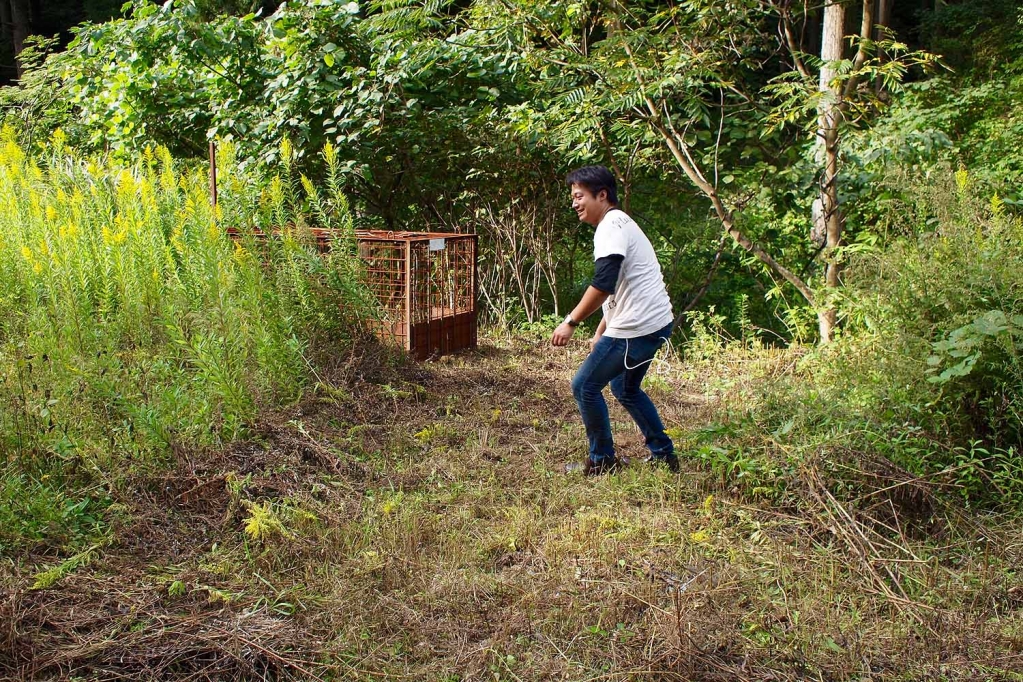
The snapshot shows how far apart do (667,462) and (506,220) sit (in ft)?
14.9

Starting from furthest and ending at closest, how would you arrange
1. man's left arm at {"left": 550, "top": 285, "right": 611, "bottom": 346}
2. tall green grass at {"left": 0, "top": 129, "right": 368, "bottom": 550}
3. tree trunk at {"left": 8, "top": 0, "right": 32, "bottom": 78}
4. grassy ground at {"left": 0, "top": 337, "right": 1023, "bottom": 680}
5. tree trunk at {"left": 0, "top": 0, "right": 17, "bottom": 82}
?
1. tree trunk at {"left": 0, "top": 0, "right": 17, "bottom": 82}
2. tree trunk at {"left": 8, "top": 0, "right": 32, "bottom": 78}
3. man's left arm at {"left": 550, "top": 285, "right": 611, "bottom": 346}
4. tall green grass at {"left": 0, "top": 129, "right": 368, "bottom": 550}
5. grassy ground at {"left": 0, "top": 337, "right": 1023, "bottom": 680}

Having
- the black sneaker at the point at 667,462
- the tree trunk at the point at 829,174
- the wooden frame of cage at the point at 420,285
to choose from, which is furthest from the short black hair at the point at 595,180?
the tree trunk at the point at 829,174

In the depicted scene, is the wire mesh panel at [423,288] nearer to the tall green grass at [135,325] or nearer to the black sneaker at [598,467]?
the tall green grass at [135,325]

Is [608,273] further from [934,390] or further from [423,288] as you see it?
[423,288]

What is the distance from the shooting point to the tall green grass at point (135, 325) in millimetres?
4215

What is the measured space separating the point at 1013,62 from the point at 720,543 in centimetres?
1198

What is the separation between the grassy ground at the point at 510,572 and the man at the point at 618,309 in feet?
1.34

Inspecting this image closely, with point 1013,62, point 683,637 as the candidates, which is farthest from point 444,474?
point 1013,62

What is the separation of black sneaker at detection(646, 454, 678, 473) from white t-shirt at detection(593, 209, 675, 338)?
0.72 m

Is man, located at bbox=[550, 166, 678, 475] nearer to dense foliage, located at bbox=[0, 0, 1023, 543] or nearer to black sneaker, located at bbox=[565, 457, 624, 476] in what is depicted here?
black sneaker, located at bbox=[565, 457, 624, 476]

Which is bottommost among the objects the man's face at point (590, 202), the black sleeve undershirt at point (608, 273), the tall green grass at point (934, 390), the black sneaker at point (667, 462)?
the black sneaker at point (667, 462)

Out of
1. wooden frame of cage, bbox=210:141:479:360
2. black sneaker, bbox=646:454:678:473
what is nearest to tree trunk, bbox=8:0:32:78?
wooden frame of cage, bbox=210:141:479:360

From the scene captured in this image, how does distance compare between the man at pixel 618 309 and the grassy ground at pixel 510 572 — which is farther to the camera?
the man at pixel 618 309

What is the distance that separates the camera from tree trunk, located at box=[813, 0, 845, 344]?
23.7 ft
